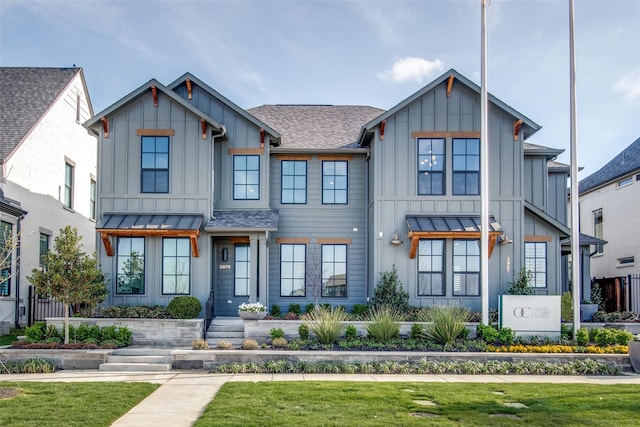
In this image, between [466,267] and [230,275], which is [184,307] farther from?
[466,267]

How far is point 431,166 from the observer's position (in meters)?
18.0

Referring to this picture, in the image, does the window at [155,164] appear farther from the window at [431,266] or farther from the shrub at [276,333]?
the window at [431,266]

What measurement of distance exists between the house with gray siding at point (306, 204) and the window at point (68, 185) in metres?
6.99

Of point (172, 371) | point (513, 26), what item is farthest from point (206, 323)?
point (513, 26)

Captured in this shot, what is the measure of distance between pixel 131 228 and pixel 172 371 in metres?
5.00

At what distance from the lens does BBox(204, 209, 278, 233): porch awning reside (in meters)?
17.0

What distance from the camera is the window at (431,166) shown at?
18.0 metres

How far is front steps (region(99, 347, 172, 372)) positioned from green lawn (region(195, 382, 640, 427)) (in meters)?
3.21

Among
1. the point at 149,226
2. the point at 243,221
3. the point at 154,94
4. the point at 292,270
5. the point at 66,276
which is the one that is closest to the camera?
the point at 66,276

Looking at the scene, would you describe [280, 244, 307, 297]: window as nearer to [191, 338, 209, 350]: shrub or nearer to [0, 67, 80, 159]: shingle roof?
[191, 338, 209, 350]: shrub

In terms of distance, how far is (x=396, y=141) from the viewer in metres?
17.9

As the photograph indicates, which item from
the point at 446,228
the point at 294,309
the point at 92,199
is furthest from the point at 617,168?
the point at 92,199

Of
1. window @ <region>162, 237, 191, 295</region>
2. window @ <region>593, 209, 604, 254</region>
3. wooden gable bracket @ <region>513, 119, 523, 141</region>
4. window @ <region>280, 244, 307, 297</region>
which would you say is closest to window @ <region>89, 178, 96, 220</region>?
window @ <region>162, 237, 191, 295</region>

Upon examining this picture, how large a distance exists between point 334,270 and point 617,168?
628 inches
